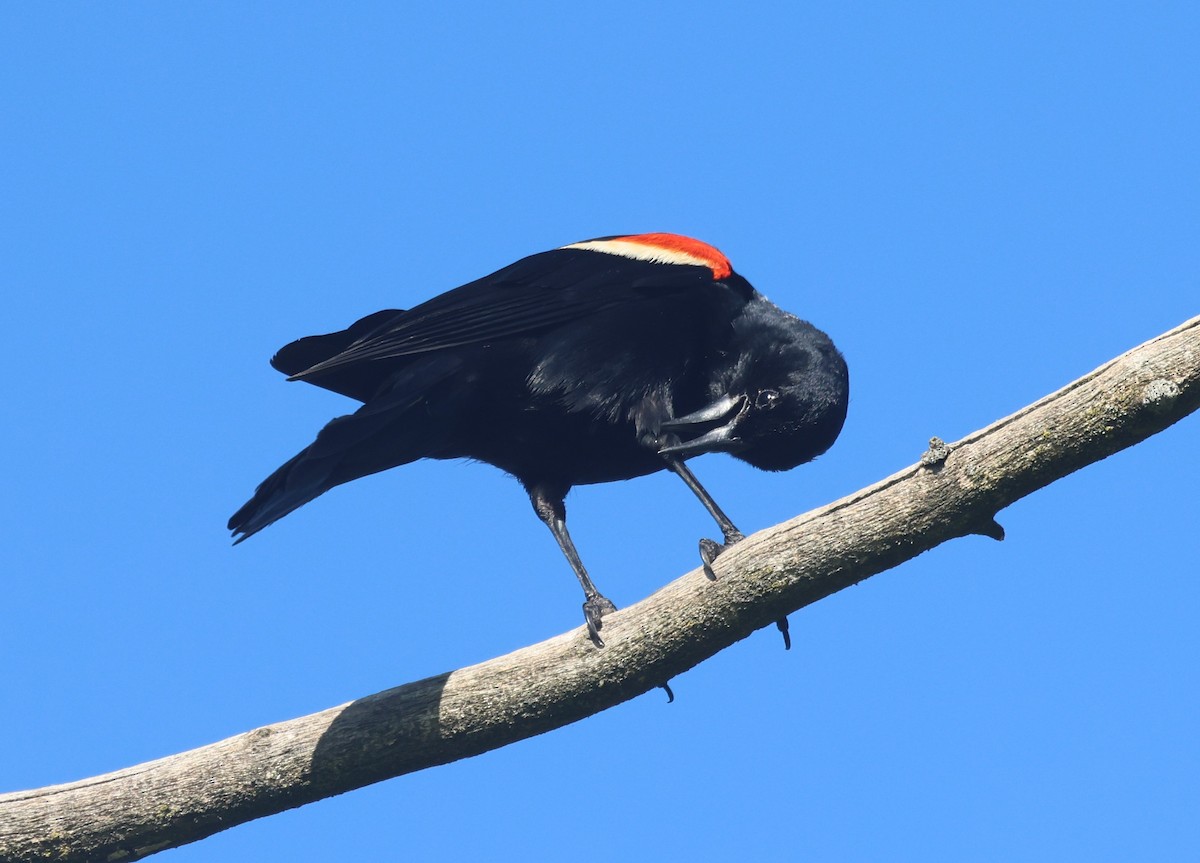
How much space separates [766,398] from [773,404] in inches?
2.0

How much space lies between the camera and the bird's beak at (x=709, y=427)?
6.60 meters

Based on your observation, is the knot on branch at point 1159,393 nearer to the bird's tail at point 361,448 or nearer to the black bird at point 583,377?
the black bird at point 583,377

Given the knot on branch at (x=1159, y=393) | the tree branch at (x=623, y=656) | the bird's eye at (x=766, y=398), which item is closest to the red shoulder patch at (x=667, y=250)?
the bird's eye at (x=766, y=398)

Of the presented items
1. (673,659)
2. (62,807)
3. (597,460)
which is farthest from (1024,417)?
(62,807)

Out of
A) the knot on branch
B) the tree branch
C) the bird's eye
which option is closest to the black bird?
the bird's eye

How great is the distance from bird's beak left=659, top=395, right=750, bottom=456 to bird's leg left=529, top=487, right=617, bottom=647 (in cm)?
76

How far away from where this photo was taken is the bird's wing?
667cm

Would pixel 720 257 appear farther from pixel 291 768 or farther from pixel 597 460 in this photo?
pixel 291 768

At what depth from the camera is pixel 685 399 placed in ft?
22.9

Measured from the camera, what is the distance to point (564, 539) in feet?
22.9

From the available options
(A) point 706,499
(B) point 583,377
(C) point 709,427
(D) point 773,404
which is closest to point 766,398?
(D) point 773,404

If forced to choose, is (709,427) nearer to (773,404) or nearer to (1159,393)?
(773,404)

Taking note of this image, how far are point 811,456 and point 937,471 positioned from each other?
2.37m

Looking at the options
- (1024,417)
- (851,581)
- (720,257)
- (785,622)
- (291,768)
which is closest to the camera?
(1024,417)
